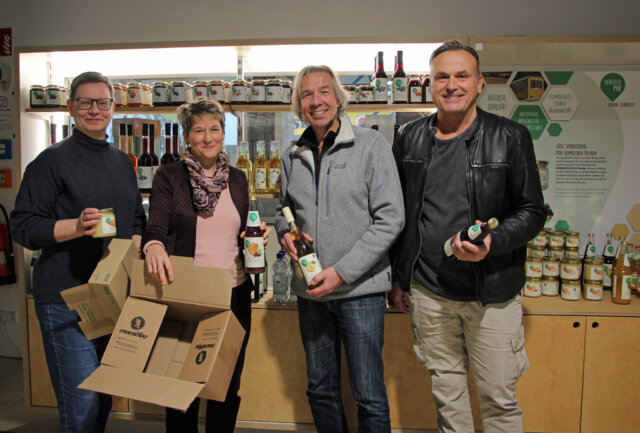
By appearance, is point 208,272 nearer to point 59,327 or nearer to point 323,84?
point 59,327

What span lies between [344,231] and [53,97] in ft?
6.71

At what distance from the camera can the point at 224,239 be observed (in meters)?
1.75

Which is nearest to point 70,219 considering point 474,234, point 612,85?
point 474,234

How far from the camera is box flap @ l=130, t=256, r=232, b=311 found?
4.93 ft

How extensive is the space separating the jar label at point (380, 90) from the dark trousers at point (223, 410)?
1271 mm

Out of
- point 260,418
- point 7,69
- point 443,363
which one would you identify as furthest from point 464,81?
point 7,69

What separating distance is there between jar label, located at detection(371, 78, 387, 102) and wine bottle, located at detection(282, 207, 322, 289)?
107cm

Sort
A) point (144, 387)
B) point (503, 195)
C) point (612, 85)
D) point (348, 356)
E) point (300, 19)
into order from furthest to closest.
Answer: point (300, 19), point (612, 85), point (348, 356), point (503, 195), point (144, 387)

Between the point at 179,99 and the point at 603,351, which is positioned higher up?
the point at 179,99

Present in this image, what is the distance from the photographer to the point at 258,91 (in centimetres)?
243

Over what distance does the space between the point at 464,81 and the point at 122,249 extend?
1.43 m

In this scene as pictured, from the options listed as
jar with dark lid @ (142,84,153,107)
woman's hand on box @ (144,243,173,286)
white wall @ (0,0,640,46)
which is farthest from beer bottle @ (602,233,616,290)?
jar with dark lid @ (142,84,153,107)

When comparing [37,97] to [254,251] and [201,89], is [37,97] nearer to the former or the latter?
[201,89]

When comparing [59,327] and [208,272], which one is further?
[59,327]
